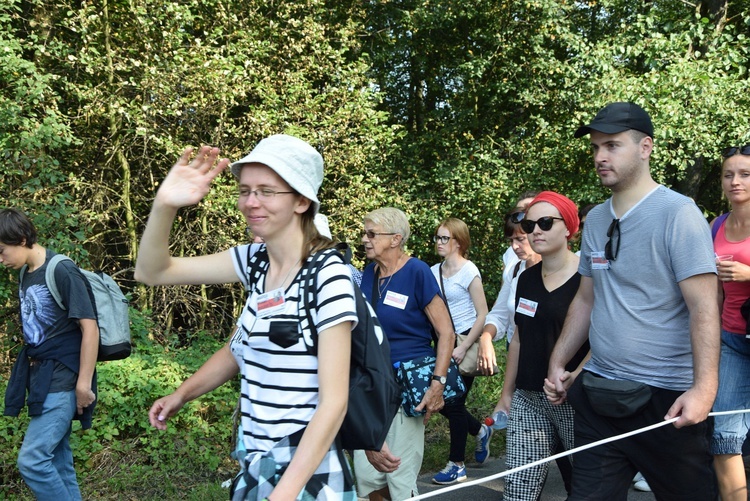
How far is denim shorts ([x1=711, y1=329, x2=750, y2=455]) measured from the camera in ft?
13.9

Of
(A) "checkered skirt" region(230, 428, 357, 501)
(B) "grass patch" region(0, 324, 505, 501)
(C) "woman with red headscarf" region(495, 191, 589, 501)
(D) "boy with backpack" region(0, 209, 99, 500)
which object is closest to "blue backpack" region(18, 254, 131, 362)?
(D) "boy with backpack" region(0, 209, 99, 500)

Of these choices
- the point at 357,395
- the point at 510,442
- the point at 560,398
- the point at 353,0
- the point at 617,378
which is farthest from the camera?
the point at 353,0

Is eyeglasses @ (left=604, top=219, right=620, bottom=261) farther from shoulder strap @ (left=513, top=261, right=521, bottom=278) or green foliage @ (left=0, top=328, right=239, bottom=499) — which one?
green foliage @ (left=0, top=328, right=239, bottom=499)

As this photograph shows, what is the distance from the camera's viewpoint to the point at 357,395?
226 centimetres

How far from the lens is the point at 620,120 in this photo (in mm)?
3250

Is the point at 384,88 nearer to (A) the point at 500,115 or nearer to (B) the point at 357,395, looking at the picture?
(A) the point at 500,115

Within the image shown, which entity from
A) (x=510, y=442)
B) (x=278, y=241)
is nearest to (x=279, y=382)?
(x=278, y=241)

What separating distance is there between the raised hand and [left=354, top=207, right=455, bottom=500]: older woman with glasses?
7.54 feet

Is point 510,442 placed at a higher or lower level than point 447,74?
→ lower

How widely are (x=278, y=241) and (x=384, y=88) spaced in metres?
14.0

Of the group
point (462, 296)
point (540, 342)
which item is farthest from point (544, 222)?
point (462, 296)

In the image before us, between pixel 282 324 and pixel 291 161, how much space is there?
1.58 ft

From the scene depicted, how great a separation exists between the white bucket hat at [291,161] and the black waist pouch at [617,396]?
1.56 m

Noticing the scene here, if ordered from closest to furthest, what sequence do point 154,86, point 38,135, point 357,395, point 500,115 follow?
point 357,395, point 38,135, point 154,86, point 500,115
